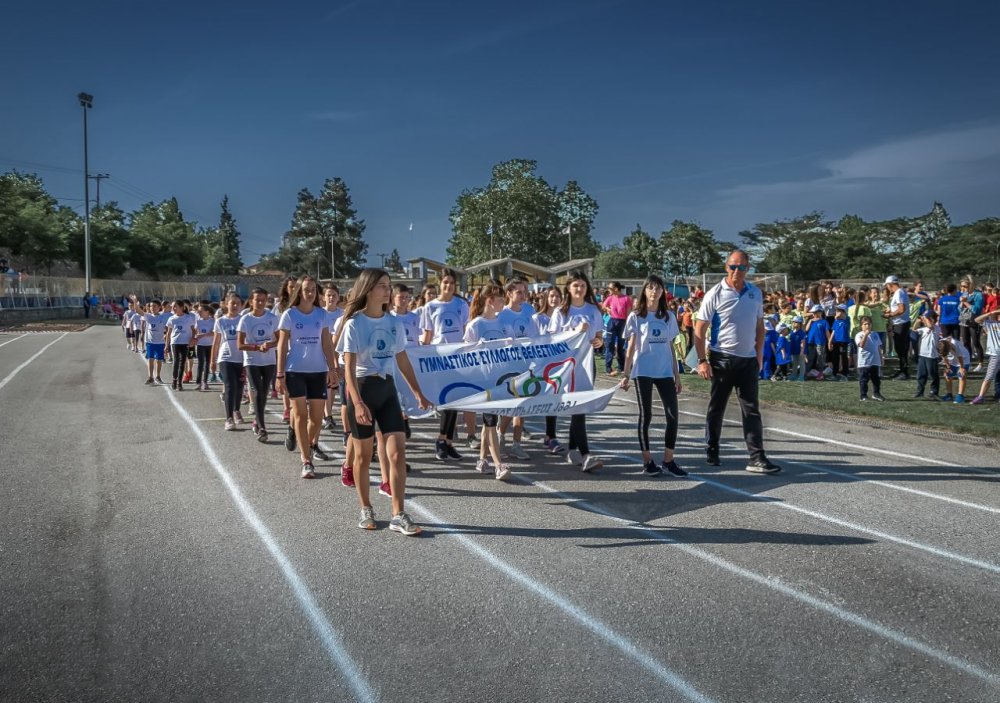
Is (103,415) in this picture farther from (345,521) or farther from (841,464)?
(841,464)

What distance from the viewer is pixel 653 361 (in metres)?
8.35

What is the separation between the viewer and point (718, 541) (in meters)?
6.02

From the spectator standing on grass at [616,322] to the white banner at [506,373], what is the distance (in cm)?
985

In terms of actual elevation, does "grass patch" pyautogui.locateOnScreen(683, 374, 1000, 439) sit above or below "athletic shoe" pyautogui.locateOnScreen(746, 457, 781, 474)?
above

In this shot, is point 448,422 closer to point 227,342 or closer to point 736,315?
point 736,315

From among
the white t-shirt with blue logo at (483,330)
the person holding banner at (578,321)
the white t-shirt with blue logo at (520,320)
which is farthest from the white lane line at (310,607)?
the person holding banner at (578,321)

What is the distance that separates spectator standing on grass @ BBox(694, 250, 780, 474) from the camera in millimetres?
8539

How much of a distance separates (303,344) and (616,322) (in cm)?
1203

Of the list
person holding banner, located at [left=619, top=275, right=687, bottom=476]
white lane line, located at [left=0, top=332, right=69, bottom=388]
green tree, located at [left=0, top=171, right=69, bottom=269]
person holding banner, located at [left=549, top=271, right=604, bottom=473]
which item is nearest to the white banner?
person holding banner, located at [left=549, top=271, right=604, bottom=473]

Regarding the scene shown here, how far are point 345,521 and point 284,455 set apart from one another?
341cm

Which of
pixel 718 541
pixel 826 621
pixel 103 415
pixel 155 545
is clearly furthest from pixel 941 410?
pixel 103 415

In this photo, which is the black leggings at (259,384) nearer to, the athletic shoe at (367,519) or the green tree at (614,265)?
the athletic shoe at (367,519)

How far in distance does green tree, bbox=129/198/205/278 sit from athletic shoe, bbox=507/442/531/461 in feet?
307

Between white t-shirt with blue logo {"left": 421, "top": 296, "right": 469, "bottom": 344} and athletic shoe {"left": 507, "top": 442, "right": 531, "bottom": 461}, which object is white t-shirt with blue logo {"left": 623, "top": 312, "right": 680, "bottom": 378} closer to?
athletic shoe {"left": 507, "top": 442, "right": 531, "bottom": 461}
